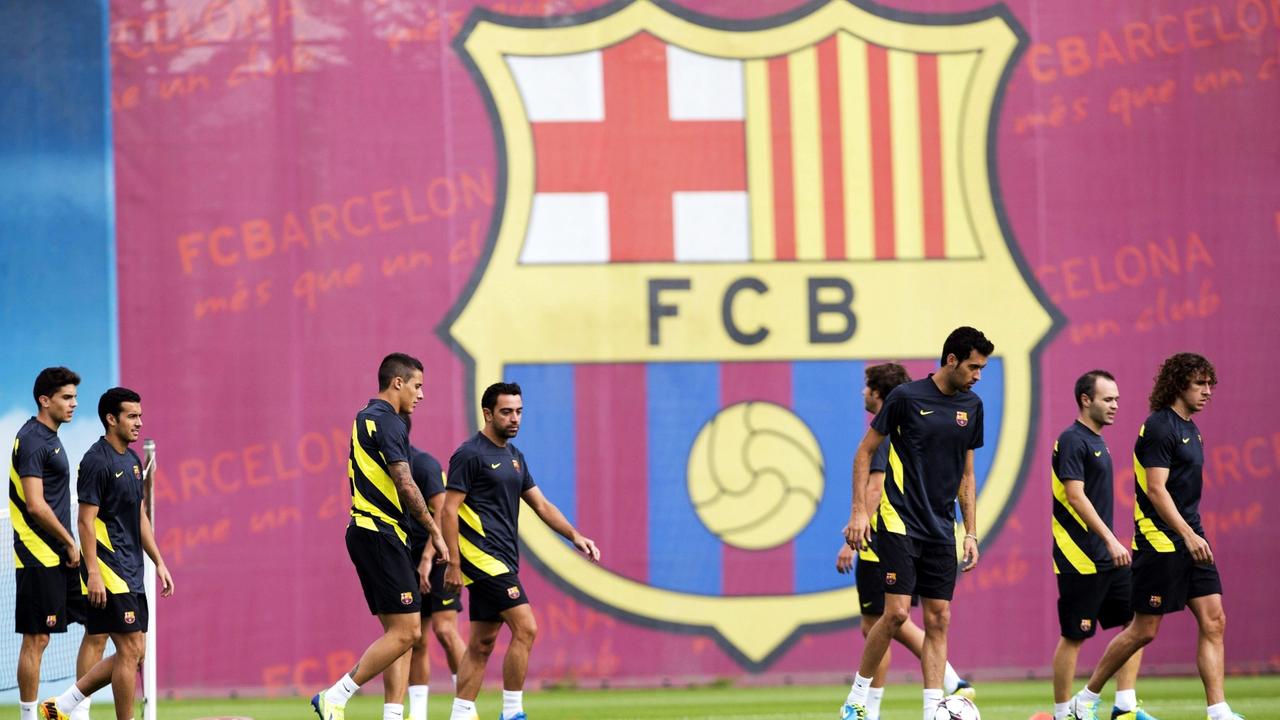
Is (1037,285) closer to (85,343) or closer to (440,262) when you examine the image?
(440,262)

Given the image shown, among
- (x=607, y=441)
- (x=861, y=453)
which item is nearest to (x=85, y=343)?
(x=607, y=441)

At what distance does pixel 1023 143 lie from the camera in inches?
422

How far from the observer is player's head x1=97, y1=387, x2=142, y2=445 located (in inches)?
293

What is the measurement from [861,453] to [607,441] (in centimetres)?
344

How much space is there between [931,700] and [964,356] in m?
1.58

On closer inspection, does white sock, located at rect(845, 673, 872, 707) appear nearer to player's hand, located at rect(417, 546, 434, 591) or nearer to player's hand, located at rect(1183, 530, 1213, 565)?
player's hand, located at rect(1183, 530, 1213, 565)

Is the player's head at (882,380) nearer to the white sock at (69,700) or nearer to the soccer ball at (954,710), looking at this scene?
the soccer ball at (954,710)

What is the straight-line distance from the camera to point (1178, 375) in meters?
7.65

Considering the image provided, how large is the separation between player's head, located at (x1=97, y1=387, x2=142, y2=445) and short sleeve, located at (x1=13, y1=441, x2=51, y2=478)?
440mm

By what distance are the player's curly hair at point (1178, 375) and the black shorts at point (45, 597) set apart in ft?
18.0

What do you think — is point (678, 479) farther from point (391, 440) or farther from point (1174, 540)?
point (1174, 540)

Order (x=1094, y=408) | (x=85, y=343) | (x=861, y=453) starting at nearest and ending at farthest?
(x=861, y=453) → (x=1094, y=408) → (x=85, y=343)

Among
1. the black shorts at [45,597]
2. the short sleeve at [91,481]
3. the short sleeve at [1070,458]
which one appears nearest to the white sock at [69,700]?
the black shorts at [45,597]

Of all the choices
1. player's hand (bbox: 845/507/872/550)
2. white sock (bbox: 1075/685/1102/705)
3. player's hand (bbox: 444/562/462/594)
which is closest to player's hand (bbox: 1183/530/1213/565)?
white sock (bbox: 1075/685/1102/705)
